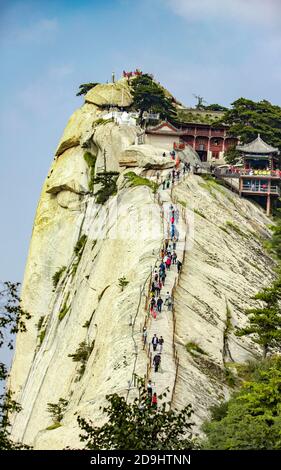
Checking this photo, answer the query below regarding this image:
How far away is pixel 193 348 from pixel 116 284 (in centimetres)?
1090

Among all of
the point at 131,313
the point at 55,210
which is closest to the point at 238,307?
the point at 131,313

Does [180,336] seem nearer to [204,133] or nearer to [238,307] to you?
[238,307]

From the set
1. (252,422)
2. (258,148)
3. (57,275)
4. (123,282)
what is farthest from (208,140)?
(252,422)

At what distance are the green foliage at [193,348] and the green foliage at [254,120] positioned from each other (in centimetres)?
4690

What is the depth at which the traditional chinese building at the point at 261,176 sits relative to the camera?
84062 millimetres

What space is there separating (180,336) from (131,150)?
114ft

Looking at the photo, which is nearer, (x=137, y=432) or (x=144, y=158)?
(x=137, y=432)

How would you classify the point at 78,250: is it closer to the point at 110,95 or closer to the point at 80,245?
the point at 80,245

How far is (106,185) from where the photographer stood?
79062mm

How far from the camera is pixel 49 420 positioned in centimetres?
5400

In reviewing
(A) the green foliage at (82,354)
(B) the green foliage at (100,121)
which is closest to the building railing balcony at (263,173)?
(B) the green foliage at (100,121)

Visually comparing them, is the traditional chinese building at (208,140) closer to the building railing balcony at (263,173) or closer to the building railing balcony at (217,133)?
the building railing balcony at (217,133)

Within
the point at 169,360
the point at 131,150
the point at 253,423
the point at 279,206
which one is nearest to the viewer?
the point at 253,423
